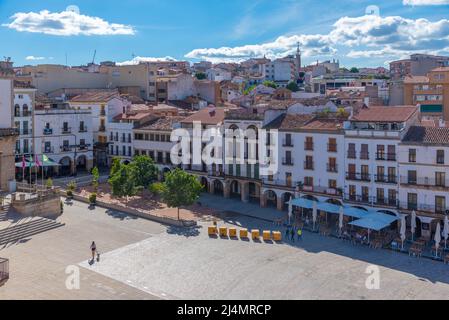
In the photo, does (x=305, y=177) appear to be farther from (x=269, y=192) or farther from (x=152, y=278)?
(x=152, y=278)

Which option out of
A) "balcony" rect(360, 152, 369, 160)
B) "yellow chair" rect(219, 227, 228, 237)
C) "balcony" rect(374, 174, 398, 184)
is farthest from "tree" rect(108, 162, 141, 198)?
"balcony" rect(374, 174, 398, 184)

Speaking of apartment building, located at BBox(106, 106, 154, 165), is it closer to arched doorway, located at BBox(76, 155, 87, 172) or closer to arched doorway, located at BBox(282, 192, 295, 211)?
arched doorway, located at BBox(76, 155, 87, 172)

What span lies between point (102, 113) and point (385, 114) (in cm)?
4194

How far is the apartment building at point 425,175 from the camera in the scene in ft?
138

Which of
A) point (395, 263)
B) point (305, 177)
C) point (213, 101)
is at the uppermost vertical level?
point (213, 101)

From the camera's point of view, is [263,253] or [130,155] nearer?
[263,253]

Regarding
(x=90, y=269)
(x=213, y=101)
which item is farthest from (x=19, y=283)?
(x=213, y=101)

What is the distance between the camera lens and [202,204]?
55.1 m

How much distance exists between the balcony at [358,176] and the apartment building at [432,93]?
37328 millimetres

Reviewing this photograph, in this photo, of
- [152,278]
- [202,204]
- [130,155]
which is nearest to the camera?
[152,278]

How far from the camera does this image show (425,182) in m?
42.8

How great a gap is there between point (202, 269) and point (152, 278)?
11.5 feet

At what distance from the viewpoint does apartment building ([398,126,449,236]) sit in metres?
41.9

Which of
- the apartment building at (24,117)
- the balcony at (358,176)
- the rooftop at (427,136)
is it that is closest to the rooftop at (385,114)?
the rooftop at (427,136)
